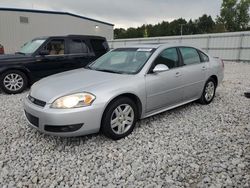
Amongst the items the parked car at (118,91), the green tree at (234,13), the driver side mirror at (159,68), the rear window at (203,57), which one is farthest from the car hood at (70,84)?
the green tree at (234,13)

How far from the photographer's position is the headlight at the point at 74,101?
2849 millimetres

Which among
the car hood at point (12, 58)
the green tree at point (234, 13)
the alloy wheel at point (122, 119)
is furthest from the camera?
the green tree at point (234, 13)

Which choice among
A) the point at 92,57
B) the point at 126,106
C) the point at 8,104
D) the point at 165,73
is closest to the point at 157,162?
the point at 126,106

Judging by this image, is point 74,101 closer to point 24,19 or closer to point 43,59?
point 43,59

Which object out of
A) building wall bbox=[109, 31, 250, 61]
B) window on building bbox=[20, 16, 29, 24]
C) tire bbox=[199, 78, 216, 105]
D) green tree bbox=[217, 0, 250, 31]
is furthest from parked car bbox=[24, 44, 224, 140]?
green tree bbox=[217, 0, 250, 31]

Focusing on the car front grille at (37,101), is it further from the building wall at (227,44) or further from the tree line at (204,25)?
the tree line at (204,25)

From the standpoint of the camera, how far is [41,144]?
319 cm

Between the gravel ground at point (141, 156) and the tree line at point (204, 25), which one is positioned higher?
the tree line at point (204, 25)

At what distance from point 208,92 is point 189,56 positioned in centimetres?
105

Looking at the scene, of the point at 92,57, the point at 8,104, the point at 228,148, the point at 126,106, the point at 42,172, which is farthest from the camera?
the point at 92,57

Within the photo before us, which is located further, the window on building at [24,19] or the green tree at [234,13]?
the green tree at [234,13]

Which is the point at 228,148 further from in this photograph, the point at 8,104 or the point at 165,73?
the point at 8,104

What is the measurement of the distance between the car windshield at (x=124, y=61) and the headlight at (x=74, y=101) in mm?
925

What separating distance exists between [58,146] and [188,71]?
277 cm
